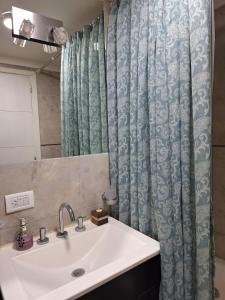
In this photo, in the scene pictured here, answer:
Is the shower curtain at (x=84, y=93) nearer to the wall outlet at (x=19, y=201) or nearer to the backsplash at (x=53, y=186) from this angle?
the backsplash at (x=53, y=186)

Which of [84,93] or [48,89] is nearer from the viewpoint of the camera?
[48,89]

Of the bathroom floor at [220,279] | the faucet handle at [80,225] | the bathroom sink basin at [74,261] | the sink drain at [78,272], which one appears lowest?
the bathroom floor at [220,279]

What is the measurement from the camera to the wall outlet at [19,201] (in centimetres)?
101

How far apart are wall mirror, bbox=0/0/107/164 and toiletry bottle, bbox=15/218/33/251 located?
0.31m

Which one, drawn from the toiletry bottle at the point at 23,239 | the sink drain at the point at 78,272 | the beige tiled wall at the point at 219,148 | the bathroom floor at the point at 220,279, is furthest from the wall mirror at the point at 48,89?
the bathroom floor at the point at 220,279

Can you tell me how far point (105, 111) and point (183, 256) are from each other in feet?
2.98

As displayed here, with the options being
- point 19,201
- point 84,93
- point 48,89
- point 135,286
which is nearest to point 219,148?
point 84,93

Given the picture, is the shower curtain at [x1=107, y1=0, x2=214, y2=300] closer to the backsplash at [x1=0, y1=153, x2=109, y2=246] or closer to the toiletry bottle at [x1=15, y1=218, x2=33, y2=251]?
the backsplash at [x1=0, y1=153, x2=109, y2=246]

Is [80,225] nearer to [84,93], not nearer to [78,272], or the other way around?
[78,272]

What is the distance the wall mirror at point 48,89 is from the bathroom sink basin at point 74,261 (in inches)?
17.4

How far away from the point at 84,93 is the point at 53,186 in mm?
595

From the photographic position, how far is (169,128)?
101 cm

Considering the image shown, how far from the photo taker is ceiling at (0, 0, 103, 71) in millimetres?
1052

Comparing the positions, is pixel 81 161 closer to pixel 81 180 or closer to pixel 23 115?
pixel 81 180
